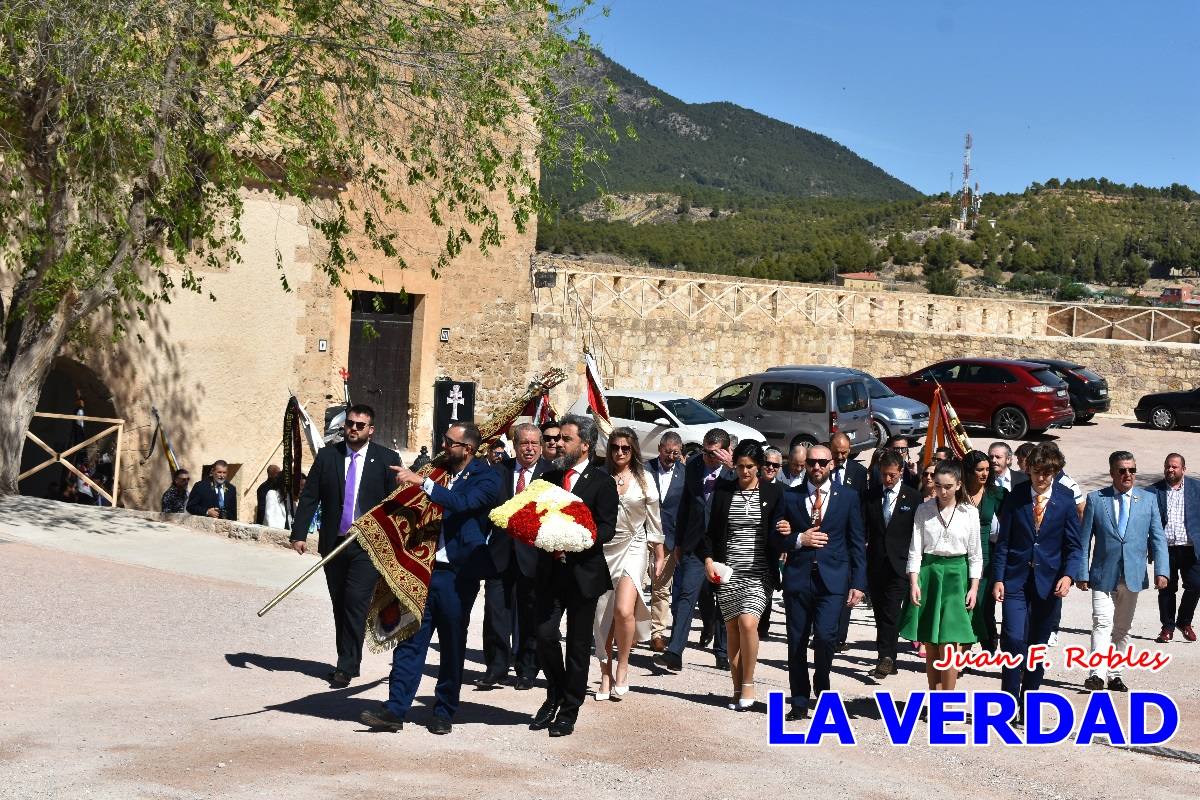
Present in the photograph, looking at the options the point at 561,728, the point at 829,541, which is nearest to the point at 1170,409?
the point at 829,541

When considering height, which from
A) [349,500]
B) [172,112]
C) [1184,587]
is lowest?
[1184,587]

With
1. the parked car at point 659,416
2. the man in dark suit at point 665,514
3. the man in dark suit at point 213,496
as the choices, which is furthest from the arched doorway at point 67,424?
the man in dark suit at point 665,514

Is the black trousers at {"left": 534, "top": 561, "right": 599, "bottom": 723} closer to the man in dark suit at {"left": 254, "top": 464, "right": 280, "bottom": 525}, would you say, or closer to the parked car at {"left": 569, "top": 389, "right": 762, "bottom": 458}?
the man in dark suit at {"left": 254, "top": 464, "right": 280, "bottom": 525}

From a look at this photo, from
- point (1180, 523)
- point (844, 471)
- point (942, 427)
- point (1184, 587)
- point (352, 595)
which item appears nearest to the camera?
point (352, 595)

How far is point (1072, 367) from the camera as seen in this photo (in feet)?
88.2

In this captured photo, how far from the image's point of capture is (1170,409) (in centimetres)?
2598

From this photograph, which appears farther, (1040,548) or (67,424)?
(67,424)

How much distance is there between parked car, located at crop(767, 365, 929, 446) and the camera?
22.1 m

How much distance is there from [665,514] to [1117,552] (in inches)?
125

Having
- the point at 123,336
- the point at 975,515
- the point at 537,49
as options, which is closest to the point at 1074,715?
the point at 975,515

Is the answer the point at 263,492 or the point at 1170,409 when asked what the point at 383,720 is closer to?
the point at 263,492

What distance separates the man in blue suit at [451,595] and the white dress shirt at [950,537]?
2636mm

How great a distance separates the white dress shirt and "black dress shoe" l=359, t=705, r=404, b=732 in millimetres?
3164

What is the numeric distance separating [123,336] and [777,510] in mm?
10703
